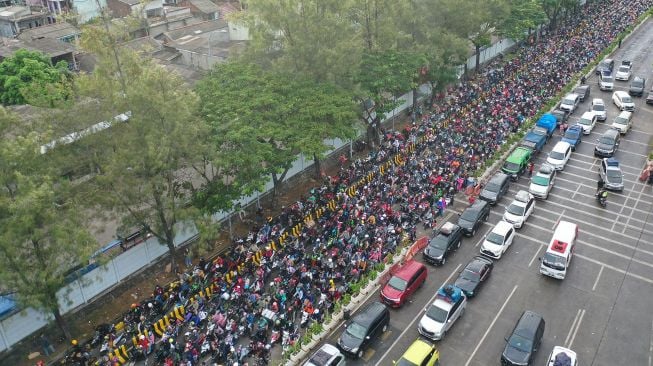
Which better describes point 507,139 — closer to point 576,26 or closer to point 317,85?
point 317,85

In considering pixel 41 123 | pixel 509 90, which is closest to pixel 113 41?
pixel 41 123

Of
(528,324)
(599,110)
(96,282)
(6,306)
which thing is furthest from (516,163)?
(6,306)

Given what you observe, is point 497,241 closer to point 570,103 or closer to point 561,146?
point 561,146

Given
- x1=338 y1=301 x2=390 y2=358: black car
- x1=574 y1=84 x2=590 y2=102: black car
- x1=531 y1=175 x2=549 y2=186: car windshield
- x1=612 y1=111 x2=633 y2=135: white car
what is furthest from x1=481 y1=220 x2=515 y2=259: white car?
x1=574 y1=84 x2=590 y2=102: black car

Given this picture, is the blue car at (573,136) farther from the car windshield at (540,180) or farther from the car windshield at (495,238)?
the car windshield at (495,238)

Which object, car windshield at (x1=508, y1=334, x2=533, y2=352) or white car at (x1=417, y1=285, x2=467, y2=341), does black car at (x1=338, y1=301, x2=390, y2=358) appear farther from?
car windshield at (x1=508, y1=334, x2=533, y2=352)

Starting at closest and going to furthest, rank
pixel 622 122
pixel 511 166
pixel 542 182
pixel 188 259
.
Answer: pixel 188 259, pixel 542 182, pixel 511 166, pixel 622 122
